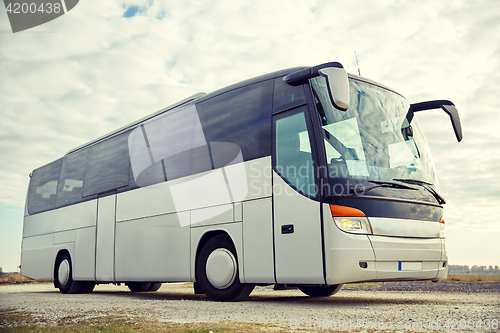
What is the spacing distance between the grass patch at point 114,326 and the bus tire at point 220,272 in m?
2.27

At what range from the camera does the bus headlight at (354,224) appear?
6566 millimetres

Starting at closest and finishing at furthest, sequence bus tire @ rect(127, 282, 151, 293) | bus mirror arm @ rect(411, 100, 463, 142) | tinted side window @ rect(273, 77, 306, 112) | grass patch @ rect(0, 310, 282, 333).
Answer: grass patch @ rect(0, 310, 282, 333) < tinted side window @ rect(273, 77, 306, 112) < bus mirror arm @ rect(411, 100, 463, 142) < bus tire @ rect(127, 282, 151, 293)

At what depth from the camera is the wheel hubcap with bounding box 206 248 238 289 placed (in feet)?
26.2

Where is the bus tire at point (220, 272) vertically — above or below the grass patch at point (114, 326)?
above

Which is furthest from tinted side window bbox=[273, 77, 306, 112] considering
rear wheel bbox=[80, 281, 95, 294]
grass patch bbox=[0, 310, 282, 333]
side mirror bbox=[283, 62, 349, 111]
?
rear wheel bbox=[80, 281, 95, 294]

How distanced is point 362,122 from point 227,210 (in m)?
2.60

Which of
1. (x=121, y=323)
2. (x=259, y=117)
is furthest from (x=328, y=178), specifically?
(x=121, y=323)

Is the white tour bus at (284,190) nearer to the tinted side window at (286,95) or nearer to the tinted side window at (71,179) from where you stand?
the tinted side window at (286,95)

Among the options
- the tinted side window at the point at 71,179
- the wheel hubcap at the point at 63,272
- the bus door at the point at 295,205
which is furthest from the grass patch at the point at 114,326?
the tinted side window at the point at 71,179

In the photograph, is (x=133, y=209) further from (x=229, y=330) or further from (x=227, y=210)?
(x=229, y=330)

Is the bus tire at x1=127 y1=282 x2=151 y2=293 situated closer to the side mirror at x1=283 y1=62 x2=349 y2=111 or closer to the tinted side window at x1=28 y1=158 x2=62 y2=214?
the tinted side window at x1=28 y1=158 x2=62 y2=214

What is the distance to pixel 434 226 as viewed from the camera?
24.5 feet

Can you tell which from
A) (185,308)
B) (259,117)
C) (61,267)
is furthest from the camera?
(61,267)

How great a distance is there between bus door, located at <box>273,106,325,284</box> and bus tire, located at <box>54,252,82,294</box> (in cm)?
787
